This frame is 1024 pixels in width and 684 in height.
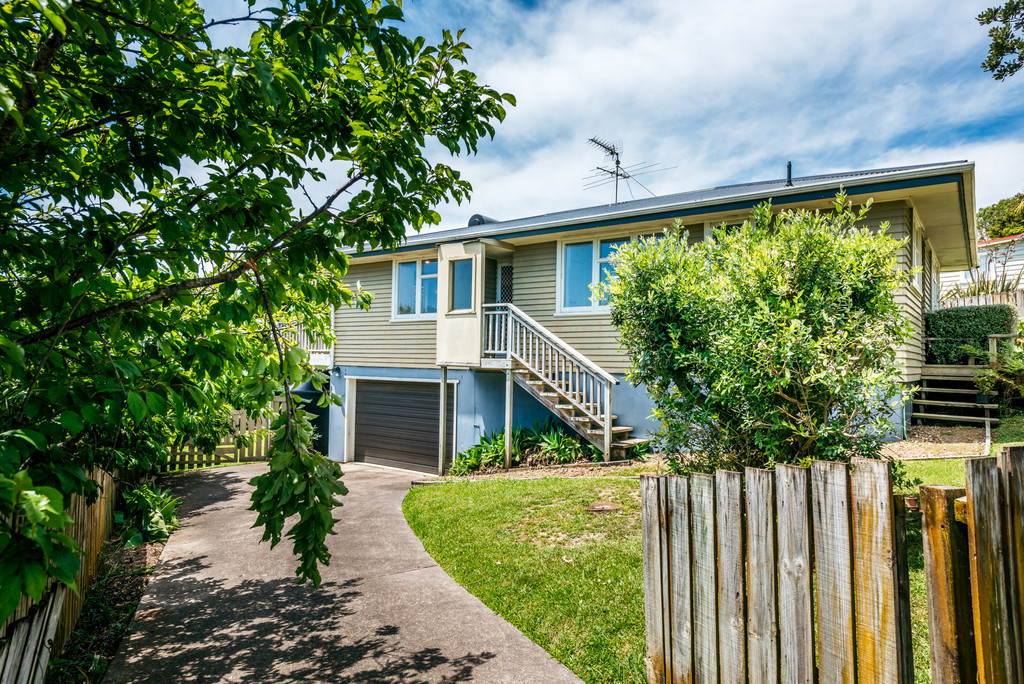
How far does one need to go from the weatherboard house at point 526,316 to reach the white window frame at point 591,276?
3cm

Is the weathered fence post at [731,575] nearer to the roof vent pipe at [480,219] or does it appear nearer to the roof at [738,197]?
the roof at [738,197]

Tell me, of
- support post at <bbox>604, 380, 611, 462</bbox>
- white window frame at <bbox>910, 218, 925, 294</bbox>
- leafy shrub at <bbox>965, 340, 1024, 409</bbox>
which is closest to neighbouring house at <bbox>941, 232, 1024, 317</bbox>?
white window frame at <bbox>910, 218, 925, 294</bbox>

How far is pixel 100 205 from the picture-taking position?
10.2 feet

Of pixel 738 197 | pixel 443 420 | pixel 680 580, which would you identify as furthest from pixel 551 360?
pixel 680 580

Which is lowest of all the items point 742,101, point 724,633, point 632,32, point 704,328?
point 724,633

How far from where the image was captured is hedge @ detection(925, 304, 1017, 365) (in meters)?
14.9

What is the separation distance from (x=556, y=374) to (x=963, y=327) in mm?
10965

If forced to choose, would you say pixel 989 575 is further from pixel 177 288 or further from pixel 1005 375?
pixel 1005 375

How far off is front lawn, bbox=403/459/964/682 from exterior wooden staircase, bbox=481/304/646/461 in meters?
2.29

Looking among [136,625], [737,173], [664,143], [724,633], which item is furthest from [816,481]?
[737,173]

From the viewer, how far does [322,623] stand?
16.9 ft

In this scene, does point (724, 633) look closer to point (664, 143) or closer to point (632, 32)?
point (632, 32)

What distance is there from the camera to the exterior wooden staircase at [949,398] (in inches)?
482

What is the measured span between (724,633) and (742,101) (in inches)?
583
